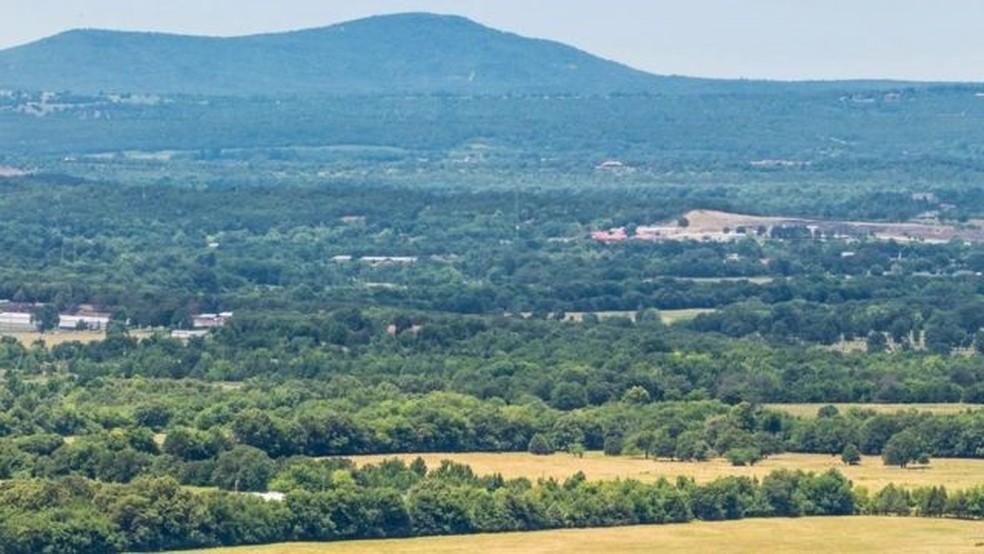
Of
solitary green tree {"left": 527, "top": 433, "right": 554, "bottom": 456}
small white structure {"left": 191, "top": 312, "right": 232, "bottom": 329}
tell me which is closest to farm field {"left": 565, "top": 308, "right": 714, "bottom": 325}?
small white structure {"left": 191, "top": 312, "right": 232, "bottom": 329}

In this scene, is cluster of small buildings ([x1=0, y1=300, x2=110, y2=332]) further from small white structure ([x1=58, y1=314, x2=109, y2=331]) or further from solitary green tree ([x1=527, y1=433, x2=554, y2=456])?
solitary green tree ([x1=527, y1=433, x2=554, y2=456])

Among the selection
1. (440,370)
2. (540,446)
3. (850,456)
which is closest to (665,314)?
(440,370)

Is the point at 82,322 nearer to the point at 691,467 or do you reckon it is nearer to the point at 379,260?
the point at 691,467

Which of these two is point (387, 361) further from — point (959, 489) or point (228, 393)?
point (959, 489)

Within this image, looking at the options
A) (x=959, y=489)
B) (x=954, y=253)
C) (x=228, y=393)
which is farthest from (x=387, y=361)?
(x=954, y=253)

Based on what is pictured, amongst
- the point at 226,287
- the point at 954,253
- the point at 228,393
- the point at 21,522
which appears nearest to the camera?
the point at 21,522
